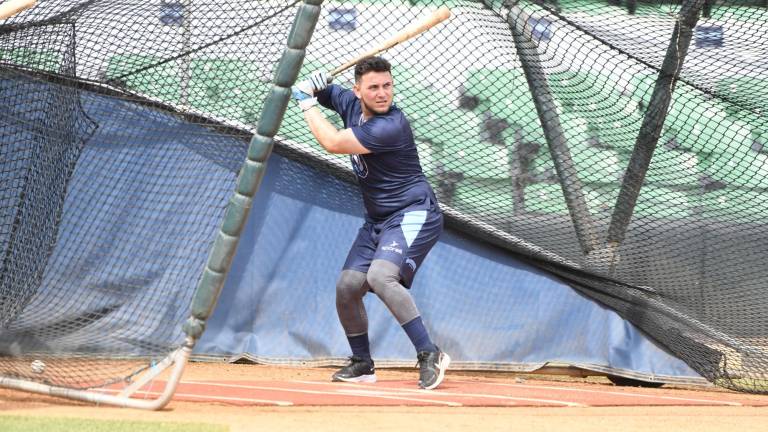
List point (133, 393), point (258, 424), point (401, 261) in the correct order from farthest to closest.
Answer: point (401, 261)
point (133, 393)
point (258, 424)

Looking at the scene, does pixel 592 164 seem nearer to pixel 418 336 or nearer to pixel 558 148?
pixel 558 148

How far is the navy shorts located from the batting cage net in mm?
995

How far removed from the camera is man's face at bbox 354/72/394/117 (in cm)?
606

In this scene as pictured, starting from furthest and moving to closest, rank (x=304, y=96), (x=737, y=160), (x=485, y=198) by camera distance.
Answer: (x=485, y=198), (x=737, y=160), (x=304, y=96)

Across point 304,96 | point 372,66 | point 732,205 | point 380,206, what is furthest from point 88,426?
point 732,205

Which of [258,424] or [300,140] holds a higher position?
[300,140]

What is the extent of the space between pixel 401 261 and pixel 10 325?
2211 mm

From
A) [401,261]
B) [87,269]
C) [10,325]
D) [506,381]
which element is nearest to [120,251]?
[87,269]

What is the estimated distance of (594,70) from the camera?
22.4 feet

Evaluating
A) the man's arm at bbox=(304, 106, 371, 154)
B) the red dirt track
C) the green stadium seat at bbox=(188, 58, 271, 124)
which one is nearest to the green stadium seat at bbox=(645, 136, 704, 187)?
the red dirt track

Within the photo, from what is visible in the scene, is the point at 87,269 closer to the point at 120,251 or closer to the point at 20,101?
the point at 120,251

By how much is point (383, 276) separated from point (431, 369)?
546 millimetres

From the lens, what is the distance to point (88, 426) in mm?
4188

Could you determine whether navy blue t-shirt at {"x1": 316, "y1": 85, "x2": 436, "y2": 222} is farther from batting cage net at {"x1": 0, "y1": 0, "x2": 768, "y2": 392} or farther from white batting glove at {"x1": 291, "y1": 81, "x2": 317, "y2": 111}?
batting cage net at {"x1": 0, "y1": 0, "x2": 768, "y2": 392}
